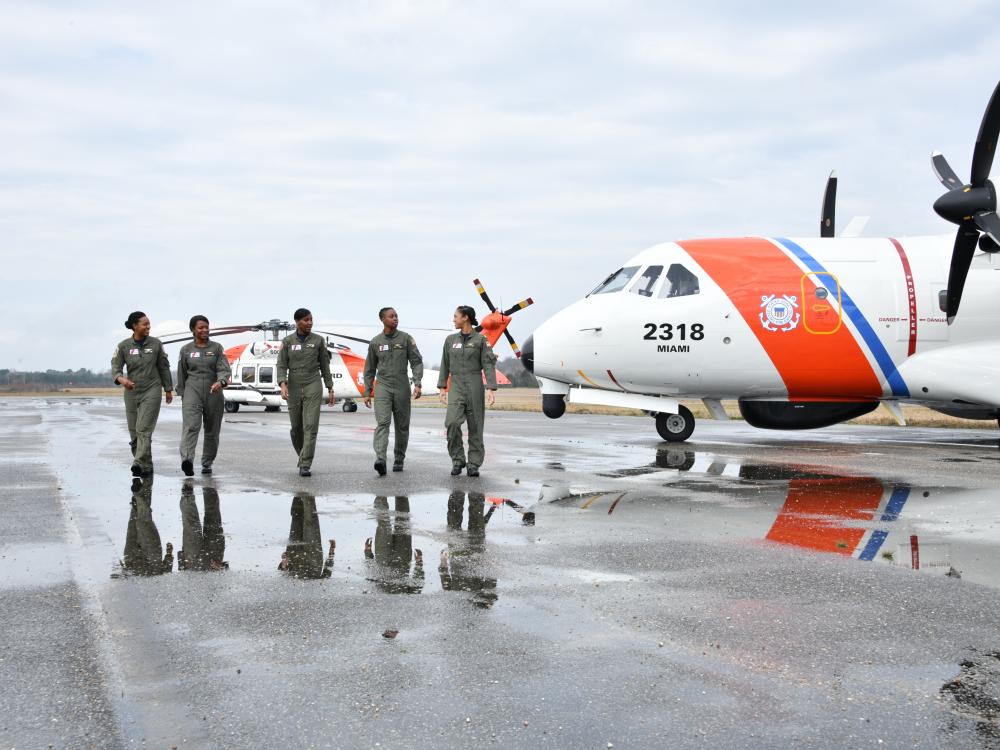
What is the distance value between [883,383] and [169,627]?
43.8 feet

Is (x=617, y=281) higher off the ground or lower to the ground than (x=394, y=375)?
higher

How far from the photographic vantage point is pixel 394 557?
596 centimetres

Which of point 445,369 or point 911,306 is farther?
point 911,306

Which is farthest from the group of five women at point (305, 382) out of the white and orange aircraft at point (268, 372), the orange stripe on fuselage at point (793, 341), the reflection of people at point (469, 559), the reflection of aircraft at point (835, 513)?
the white and orange aircraft at point (268, 372)

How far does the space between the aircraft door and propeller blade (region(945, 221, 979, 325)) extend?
1726mm

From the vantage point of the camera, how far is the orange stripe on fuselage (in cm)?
1458

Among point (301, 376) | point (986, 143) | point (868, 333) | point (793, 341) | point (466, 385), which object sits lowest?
point (466, 385)

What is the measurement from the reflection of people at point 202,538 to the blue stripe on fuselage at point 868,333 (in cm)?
1068

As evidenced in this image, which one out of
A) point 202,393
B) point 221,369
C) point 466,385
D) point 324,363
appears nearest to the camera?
point 466,385

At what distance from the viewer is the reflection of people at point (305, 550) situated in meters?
5.59

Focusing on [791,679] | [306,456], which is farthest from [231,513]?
[791,679]

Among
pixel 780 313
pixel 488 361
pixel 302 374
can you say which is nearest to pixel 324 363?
pixel 302 374

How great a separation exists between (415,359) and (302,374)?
1.46 m

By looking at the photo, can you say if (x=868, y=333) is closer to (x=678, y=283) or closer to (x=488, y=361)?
(x=678, y=283)
